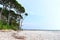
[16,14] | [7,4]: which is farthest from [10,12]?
[7,4]

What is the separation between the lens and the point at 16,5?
49812 millimetres

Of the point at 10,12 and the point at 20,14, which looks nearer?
the point at 10,12

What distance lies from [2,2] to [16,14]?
52.6 feet

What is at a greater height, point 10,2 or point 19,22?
point 10,2

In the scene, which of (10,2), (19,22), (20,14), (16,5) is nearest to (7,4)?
(10,2)

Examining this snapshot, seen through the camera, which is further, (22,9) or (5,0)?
(22,9)

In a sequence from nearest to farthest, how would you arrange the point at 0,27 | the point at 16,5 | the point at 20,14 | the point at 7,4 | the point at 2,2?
1. the point at 0,27
2. the point at 2,2
3. the point at 7,4
4. the point at 16,5
5. the point at 20,14

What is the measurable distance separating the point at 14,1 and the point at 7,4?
2831 millimetres

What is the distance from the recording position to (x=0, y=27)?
35.3 m

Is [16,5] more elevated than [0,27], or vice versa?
[16,5]

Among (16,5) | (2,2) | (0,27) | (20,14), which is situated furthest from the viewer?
(20,14)

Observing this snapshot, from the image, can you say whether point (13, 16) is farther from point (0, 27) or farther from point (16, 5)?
point (0, 27)

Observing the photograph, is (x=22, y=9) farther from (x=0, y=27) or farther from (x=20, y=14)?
(x=0, y=27)

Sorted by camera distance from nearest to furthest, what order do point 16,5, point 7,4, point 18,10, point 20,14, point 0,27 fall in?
1. point 0,27
2. point 7,4
3. point 16,5
4. point 18,10
5. point 20,14
